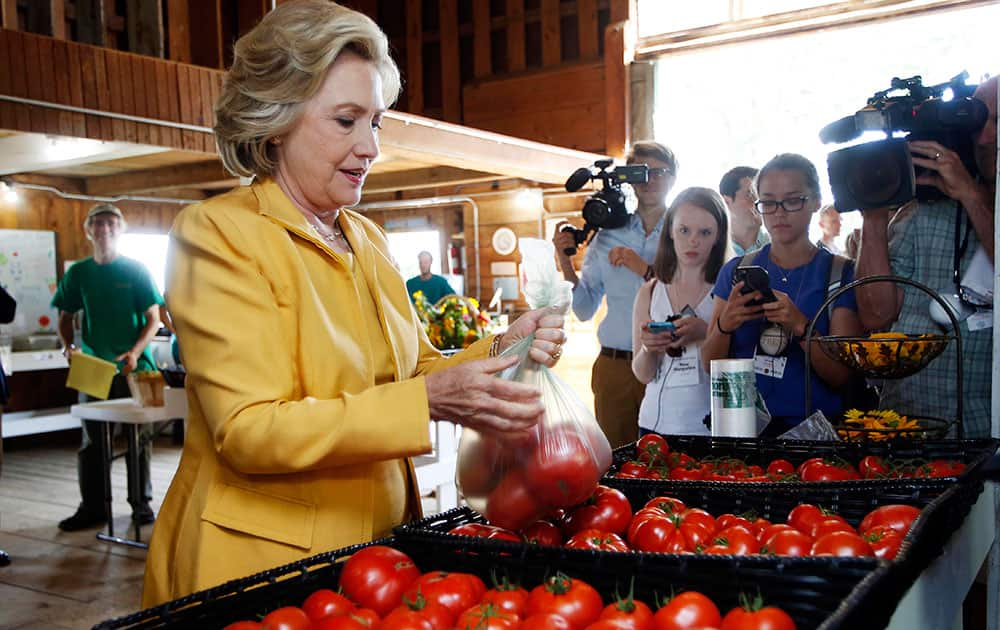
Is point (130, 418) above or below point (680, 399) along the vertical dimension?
below

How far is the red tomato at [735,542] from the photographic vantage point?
1040 mm

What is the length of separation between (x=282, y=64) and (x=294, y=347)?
41cm

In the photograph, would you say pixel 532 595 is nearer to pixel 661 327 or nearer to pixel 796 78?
pixel 661 327

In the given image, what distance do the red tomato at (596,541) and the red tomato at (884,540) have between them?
0.30 metres

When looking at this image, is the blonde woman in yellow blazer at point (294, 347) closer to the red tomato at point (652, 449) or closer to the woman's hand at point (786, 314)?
the red tomato at point (652, 449)

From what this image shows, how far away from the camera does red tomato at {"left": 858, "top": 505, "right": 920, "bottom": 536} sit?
44.1 inches

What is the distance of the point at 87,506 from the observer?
4.64 meters

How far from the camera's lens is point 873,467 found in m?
1.49

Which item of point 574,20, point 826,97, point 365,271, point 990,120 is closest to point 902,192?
point 990,120

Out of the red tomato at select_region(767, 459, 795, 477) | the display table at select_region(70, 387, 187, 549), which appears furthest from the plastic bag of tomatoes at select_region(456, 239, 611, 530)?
the display table at select_region(70, 387, 187, 549)

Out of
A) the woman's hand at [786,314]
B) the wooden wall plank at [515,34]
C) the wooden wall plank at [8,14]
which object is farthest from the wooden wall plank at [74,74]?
the wooden wall plank at [515,34]

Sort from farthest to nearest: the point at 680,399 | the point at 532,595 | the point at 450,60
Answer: the point at 450,60
the point at 680,399
the point at 532,595

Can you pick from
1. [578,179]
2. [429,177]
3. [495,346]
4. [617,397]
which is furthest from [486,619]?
[429,177]

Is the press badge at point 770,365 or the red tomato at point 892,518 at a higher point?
the press badge at point 770,365
